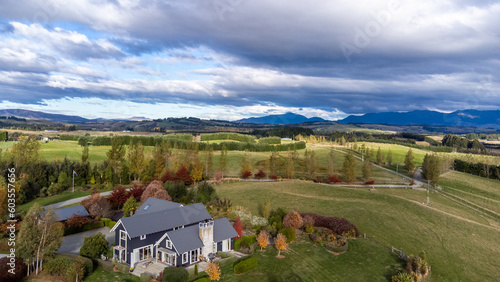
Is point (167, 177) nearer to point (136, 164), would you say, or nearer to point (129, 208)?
point (136, 164)

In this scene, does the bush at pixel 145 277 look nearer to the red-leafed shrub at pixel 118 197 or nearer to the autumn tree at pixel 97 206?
the autumn tree at pixel 97 206

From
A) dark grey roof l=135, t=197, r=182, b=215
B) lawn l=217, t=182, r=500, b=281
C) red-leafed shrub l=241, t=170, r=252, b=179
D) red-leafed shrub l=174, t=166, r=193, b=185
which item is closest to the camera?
lawn l=217, t=182, r=500, b=281

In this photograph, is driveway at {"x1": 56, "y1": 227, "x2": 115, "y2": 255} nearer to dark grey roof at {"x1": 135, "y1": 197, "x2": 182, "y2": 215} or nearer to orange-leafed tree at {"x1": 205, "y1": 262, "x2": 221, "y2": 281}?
dark grey roof at {"x1": 135, "y1": 197, "x2": 182, "y2": 215}

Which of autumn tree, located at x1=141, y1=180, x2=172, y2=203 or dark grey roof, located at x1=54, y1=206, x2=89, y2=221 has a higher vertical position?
autumn tree, located at x1=141, y1=180, x2=172, y2=203

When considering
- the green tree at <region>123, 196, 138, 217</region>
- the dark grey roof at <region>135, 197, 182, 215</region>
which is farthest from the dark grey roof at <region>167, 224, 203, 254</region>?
the green tree at <region>123, 196, 138, 217</region>

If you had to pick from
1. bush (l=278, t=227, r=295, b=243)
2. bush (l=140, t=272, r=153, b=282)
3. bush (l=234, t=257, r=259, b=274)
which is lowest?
bush (l=140, t=272, r=153, b=282)

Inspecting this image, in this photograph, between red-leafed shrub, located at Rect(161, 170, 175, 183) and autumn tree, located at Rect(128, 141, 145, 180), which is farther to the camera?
autumn tree, located at Rect(128, 141, 145, 180)

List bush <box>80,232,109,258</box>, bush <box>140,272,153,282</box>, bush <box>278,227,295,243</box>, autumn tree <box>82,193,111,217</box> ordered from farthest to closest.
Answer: autumn tree <box>82,193,111,217</box>, bush <box>278,227,295,243</box>, bush <box>80,232,109,258</box>, bush <box>140,272,153,282</box>

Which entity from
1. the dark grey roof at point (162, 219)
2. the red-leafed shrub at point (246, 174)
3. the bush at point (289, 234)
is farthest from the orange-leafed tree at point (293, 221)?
the red-leafed shrub at point (246, 174)
